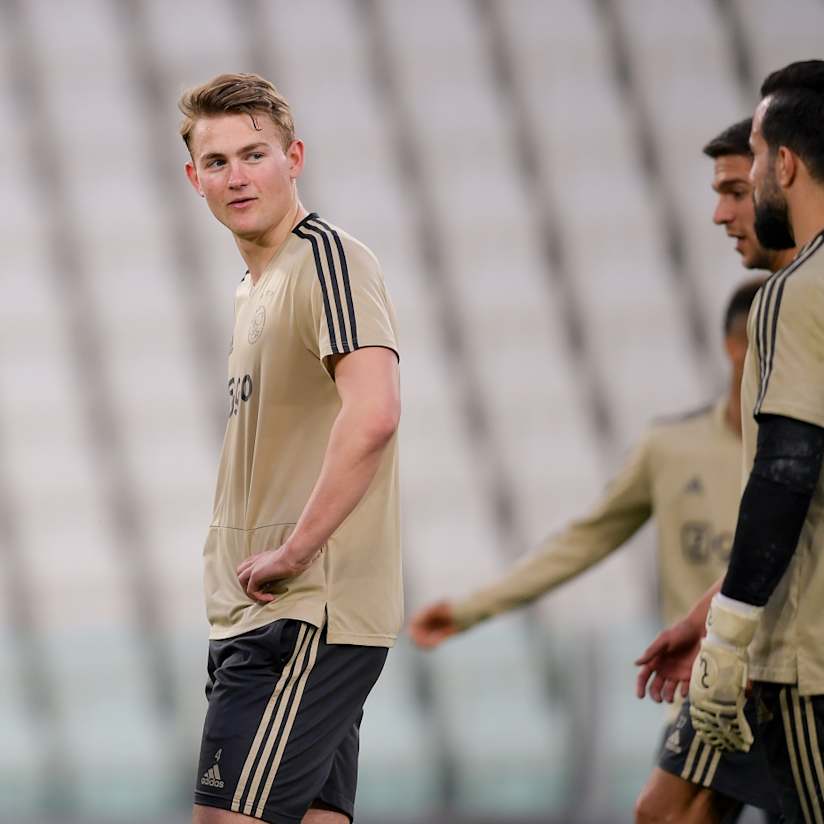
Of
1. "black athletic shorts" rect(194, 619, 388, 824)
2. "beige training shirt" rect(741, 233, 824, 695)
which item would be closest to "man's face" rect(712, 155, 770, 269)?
"beige training shirt" rect(741, 233, 824, 695)

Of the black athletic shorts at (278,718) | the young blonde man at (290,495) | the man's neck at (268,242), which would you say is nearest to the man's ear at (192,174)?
the young blonde man at (290,495)

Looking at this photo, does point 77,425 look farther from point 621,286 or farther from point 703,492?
point 703,492

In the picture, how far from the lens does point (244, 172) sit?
9.09 feet

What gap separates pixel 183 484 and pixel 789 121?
10.7 meters

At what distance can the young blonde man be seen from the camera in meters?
2.55

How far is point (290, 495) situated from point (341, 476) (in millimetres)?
Answer: 196

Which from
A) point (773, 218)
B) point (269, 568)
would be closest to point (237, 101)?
point (269, 568)

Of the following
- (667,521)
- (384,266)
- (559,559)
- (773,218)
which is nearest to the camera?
(773,218)

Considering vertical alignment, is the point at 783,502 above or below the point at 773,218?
below

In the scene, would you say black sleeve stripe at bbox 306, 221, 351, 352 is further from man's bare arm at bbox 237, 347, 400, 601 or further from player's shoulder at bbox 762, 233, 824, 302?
player's shoulder at bbox 762, 233, 824, 302

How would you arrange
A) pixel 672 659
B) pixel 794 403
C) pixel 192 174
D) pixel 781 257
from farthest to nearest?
pixel 672 659 → pixel 781 257 → pixel 192 174 → pixel 794 403

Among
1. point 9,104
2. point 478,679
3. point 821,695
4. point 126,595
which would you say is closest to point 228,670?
point 821,695

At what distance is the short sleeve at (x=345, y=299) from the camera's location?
259 centimetres

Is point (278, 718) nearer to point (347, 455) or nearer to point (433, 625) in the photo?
point (347, 455)
